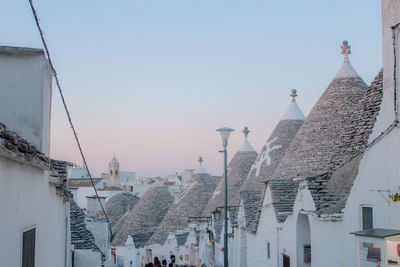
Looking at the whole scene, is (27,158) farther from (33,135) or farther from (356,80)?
(356,80)

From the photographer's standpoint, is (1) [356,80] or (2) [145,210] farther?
(2) [145,210]

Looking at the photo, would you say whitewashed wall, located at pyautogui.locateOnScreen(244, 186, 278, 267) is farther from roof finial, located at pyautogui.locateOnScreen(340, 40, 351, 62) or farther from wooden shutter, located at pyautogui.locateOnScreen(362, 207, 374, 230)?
roof finial, located at pyautogui.locateOnScreen(340, 40, 351, 62)

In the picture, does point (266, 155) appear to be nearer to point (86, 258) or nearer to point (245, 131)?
point (245, 131)

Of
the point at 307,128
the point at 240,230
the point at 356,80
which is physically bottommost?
the point at 240,230

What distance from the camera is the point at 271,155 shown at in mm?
18719

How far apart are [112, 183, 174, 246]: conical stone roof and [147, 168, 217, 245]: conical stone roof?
6.89ft

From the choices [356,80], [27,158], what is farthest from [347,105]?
[27,158]

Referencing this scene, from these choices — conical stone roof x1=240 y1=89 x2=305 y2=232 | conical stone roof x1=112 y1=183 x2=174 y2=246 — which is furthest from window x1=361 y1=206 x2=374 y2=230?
conical stone roof x1=112 y1=183 x2=174 y2=246

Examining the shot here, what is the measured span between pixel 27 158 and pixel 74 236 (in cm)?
826

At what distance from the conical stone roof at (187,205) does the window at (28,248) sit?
2262 cm

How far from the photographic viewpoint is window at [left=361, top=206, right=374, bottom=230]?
9.02 metres

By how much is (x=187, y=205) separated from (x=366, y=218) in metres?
20.6

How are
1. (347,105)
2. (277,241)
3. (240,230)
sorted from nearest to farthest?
1. (277,241)
2. (347,105)
3. (240,230)

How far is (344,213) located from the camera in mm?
9484
